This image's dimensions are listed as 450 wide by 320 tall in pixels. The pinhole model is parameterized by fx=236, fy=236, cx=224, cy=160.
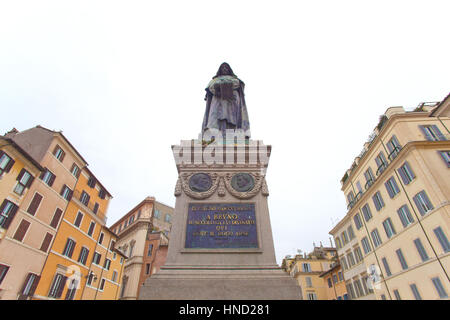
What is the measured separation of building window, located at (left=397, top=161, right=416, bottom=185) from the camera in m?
21.0

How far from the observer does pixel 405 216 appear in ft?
71.5

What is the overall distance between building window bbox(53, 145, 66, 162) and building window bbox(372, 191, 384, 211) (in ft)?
118

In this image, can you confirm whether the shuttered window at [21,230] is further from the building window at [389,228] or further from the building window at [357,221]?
the building window at [357,221]

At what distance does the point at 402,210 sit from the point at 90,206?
116 feet

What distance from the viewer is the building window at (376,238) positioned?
25.8m

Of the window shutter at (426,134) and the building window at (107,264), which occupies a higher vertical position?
the window shutter at (426,134)

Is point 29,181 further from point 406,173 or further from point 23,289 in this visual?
point 406,173

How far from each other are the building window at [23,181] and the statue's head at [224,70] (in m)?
21.0

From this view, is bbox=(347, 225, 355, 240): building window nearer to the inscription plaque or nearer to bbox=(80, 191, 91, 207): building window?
the inscription plaque

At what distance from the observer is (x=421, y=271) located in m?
19.6

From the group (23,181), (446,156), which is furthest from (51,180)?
(446,156)

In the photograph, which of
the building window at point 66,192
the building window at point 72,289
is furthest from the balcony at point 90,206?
the building window at point 72,289
